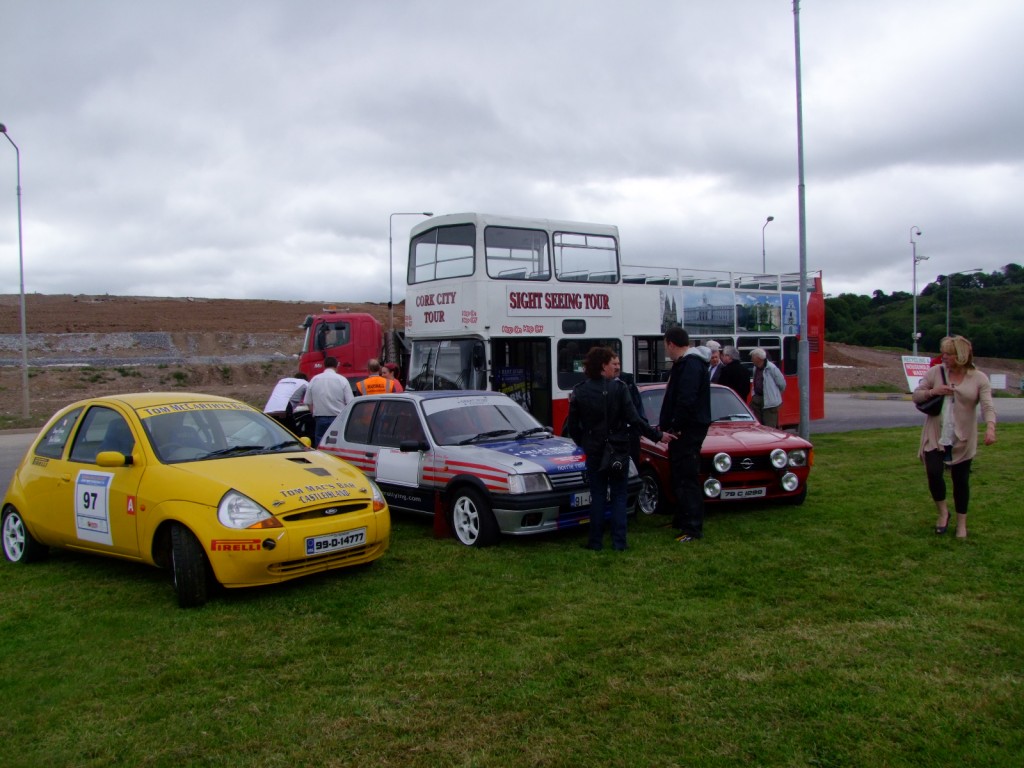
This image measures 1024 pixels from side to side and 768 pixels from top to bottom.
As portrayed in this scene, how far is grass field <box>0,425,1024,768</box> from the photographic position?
383 centimetres

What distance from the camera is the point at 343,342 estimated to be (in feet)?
70.4

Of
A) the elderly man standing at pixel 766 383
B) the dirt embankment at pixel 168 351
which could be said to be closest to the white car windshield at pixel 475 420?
the elderly man standing at pixel 766 383

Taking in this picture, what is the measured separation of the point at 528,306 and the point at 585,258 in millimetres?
1751

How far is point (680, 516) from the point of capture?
820 cm

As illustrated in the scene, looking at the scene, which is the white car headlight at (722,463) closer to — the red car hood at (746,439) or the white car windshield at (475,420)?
the red car hood at (746,439)

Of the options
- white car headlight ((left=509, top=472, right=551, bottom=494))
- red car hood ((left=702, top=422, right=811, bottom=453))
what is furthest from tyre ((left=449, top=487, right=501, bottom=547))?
red car hood ((left=702, top=422, right=811, bottom=453))

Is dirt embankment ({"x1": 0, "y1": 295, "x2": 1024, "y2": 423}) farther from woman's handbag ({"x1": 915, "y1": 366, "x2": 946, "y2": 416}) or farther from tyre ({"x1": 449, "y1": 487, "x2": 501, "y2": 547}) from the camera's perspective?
woman's handbag ({"x1": 915, "y1": 366, "x2": 946, "y2": 416})

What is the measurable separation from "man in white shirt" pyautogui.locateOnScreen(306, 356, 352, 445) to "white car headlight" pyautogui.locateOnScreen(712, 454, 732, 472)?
16.7 feet

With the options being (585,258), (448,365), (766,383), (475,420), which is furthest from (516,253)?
(475,420)

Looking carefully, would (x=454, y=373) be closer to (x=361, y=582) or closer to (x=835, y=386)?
(x=361, y=582)

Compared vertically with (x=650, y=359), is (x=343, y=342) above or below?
above

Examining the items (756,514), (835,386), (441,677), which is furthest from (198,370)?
(441,677)

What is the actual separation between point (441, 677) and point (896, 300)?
102m

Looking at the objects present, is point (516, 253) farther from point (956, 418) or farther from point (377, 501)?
point (956, 418)
